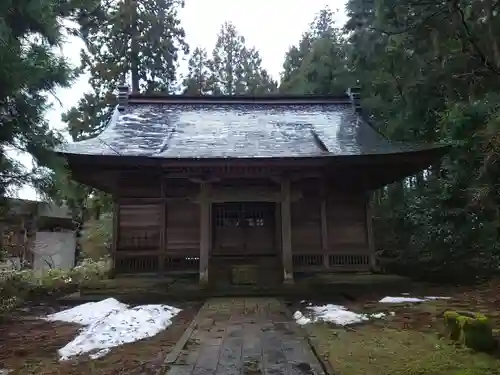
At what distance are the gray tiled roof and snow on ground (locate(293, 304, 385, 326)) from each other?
3426mm

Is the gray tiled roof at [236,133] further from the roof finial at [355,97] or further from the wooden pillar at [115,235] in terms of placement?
the wooden pillar at [115,235]

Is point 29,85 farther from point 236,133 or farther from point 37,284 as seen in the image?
point 236,133

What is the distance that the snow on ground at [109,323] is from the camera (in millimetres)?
4852

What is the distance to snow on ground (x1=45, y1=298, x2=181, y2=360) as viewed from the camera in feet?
15.9

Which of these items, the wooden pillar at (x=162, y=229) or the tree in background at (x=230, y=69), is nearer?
the wooden pillar at (x=162, y=229)

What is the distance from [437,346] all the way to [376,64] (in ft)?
45.5

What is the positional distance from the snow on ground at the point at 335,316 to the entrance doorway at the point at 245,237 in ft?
10.4

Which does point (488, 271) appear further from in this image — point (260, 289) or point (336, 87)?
point (336, 87)

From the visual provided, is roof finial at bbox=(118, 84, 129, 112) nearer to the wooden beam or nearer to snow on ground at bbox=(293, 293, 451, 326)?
the wooden beam

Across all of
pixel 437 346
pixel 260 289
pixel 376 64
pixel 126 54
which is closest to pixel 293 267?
pixel 260 289

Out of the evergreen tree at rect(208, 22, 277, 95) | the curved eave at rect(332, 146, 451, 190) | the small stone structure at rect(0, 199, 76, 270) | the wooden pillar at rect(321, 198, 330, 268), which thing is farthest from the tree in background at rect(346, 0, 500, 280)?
the evergreen tree at rect(208, 22, 277, 95)

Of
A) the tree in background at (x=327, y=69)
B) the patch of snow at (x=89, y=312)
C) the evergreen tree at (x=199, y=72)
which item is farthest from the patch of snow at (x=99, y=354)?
the evergreen tree at (x=199, y=72)

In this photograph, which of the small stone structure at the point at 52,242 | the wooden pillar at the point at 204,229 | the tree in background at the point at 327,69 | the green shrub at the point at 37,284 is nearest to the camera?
the green shrub at the point at 37,284

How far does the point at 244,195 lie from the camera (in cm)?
959
